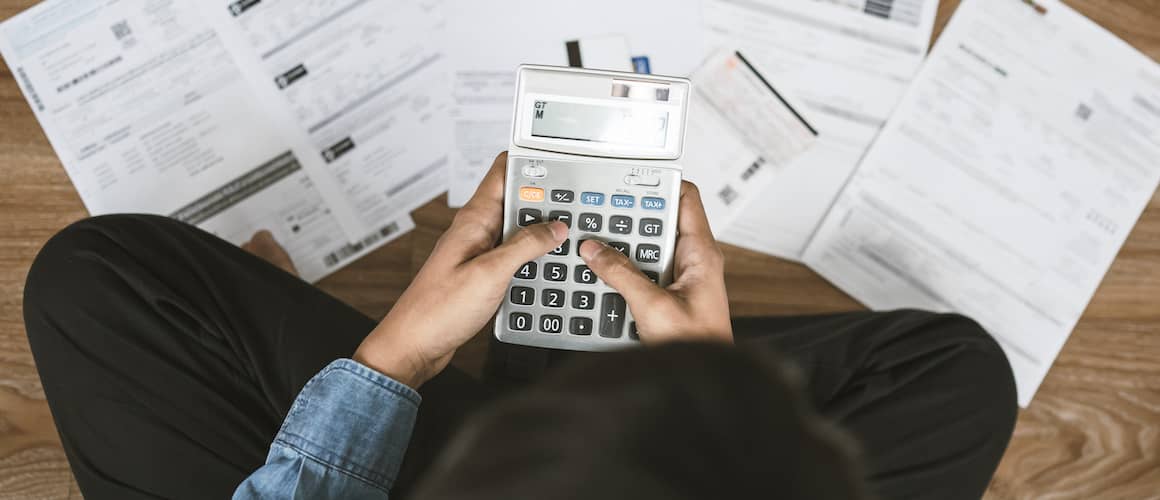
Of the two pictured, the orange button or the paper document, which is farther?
the paper document

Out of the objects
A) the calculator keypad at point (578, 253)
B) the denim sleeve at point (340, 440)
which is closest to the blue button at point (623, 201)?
the calculator keypad at point (578, 253)

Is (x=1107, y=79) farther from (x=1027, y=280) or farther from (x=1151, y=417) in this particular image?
(x=1151, y=417)

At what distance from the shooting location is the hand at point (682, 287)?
1.32 ft

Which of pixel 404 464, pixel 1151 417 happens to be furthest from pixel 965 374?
pixel 404 464

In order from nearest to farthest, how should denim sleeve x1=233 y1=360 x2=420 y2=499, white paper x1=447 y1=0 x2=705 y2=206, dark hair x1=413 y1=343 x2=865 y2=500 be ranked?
dark hair x1=413 y1=343 x2=865 y2=500
denim sleeve x1=233 y1=360 x2=420 y2=499
white paper x1=447 y1=0 x2=705 y2=206

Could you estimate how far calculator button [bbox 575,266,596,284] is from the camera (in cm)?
45

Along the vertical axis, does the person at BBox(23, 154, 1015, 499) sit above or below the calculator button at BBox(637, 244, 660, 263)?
below

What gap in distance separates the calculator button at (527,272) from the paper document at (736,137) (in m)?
0.23

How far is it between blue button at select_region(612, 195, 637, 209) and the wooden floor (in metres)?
0.23

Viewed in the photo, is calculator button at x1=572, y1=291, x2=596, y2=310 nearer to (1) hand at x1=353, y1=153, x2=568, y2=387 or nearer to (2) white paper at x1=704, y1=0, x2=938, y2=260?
(1) hand at x1=353, y1=153, x2=568, y2=387

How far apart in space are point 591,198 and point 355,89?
0.29 metres

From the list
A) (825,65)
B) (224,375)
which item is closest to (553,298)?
(224,375)

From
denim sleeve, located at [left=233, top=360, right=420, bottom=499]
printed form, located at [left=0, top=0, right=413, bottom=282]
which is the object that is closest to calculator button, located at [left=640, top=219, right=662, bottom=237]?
denim sleeve, located at [left=233, top=360, right=420, bottom=499]

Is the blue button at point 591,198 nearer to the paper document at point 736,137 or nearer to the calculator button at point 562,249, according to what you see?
the calculator button at point 562,249
